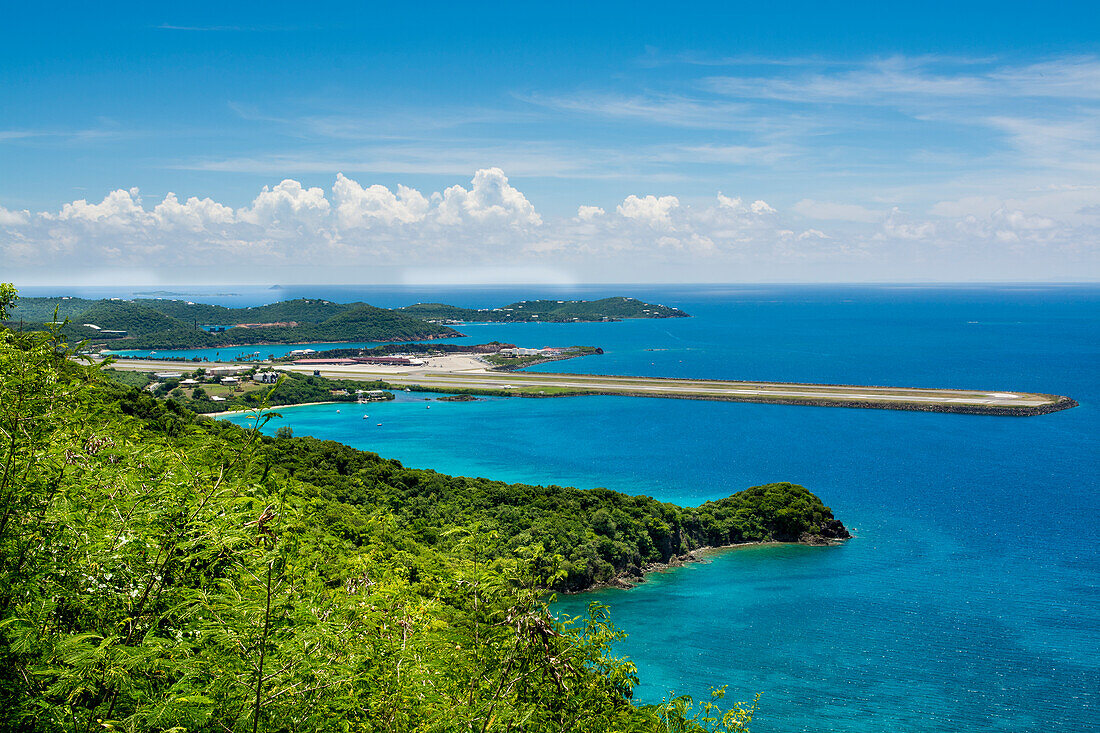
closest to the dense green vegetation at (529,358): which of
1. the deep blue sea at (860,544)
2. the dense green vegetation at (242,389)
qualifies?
the dense green vegetation at (242,389)

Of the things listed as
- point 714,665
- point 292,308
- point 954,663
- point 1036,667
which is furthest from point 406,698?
point 292,308

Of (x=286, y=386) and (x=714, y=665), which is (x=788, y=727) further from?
(x=286, y=386)

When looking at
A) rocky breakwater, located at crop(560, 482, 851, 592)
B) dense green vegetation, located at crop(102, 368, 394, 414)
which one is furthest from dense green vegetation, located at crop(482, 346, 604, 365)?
rocky breakwater, located at crop(560, 482, 851, 592)

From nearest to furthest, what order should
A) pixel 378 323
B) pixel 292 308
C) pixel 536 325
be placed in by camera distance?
1. pixel 378 323
2. pixel 292 308
3. pixel 536 325

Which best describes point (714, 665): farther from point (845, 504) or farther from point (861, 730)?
point (845, 504)

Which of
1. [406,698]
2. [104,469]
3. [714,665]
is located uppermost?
[104,469]

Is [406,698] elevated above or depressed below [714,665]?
above

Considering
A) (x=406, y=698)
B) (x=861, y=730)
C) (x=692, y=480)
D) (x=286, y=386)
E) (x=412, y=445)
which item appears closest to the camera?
(x=406, y=698)

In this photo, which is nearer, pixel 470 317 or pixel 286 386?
pixel 286 386

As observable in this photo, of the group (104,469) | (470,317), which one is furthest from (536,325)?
(104,469)
